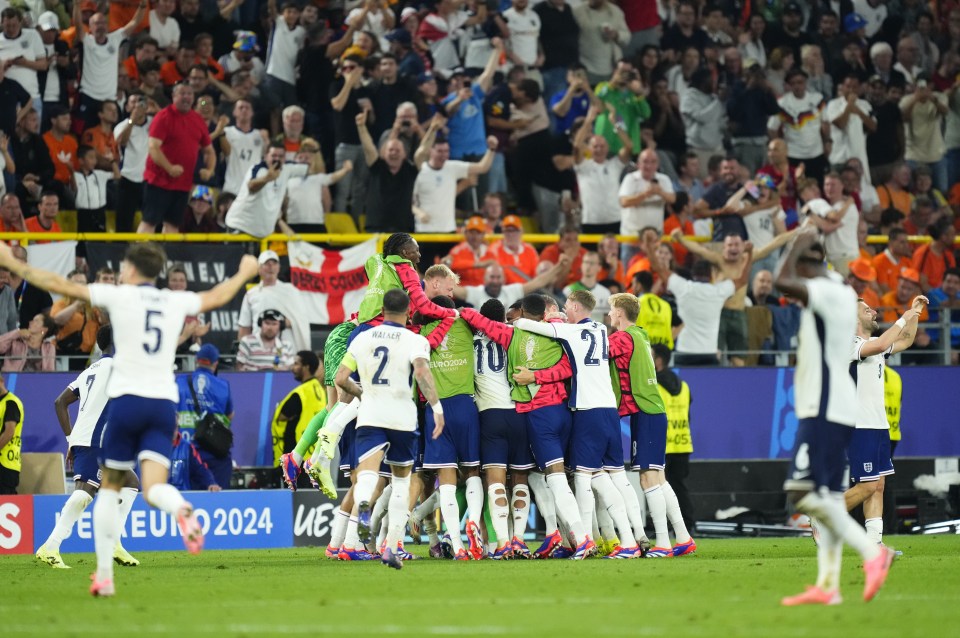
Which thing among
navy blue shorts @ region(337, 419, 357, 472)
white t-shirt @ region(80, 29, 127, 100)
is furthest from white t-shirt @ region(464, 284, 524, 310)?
white t-shirt @ region(80, 29, 127, 100)

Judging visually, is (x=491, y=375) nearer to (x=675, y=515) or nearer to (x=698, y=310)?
(x=675, y=515)

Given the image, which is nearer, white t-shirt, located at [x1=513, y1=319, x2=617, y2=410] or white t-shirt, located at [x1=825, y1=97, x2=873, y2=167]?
white t-shirt, located at [x1=513, y1=319, x2=617, y2=410]

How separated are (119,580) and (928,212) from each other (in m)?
17.0

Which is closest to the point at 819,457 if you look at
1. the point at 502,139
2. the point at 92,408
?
the point at 92,408

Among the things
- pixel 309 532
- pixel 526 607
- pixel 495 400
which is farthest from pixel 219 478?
pixel 526 607

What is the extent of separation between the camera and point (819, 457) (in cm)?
945

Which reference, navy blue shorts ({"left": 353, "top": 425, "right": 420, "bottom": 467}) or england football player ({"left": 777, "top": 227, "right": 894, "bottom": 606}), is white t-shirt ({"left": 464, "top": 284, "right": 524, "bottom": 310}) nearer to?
navy blue shorts ({"left": 353, "top": 425, "right": 420, "bottom": 467})

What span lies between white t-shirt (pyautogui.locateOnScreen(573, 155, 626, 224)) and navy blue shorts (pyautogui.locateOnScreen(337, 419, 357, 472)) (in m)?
8.45

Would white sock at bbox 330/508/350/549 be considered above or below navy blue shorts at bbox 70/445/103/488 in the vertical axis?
below

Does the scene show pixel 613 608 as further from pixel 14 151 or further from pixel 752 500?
pixel 14 151

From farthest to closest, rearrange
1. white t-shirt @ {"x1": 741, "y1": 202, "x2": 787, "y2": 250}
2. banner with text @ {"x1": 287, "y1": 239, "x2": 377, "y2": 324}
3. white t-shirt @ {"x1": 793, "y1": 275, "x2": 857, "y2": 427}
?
white t-shirt @ {"x1": 741, "y1": 202, "x2": 787, "y2": 250}, banner with text @ {"x1": 287, "y1": 239, "x2": 377, "y2": 324}, white t-shirt @ {"x1": 793, "y1": 275, "x2": 857, "y2": 427}

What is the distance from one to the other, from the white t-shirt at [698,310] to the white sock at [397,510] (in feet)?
28.9

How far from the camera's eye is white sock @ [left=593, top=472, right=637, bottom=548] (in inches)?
566

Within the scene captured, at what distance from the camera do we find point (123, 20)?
2294cm
